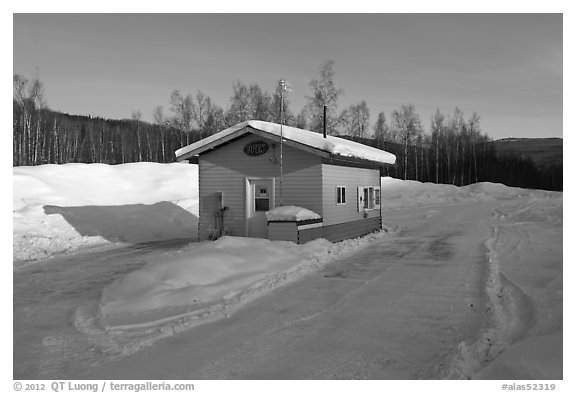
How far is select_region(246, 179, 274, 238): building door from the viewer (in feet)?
52.1

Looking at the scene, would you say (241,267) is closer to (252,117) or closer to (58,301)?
(58,301)

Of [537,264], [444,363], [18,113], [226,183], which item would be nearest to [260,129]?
[226,183]

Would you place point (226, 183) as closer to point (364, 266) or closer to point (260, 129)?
point (260, 129)

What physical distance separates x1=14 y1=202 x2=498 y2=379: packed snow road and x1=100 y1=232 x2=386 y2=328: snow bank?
45 centimetres

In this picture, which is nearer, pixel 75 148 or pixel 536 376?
pixel 536 376

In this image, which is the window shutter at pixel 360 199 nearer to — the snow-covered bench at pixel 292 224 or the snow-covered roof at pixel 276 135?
the snow-covered roof at pixel 276 135

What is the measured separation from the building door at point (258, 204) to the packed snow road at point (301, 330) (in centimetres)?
493

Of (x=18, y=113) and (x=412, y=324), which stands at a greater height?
(x=18, y=113)

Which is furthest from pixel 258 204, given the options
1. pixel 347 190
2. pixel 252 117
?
pixel 252 117

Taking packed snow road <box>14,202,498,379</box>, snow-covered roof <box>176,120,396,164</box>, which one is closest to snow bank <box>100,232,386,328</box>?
packed snow road <box>14,202,498,379</box>

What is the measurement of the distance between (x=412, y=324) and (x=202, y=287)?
3.72m

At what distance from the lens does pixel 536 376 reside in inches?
173

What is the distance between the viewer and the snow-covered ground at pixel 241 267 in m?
5.34

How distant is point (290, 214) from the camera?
14.0 metres
